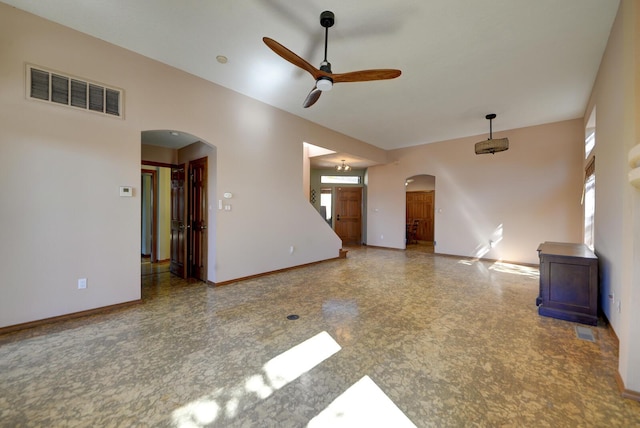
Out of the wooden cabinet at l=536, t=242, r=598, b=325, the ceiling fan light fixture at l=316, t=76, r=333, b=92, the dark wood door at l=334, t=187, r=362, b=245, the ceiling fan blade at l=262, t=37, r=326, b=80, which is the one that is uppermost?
the ceiling fan blade at l=262, t=37, r=326, b=80

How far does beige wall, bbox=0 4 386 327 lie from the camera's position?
8.72 feet

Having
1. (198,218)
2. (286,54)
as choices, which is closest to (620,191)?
(286,54)

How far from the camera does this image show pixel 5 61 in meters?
2.61

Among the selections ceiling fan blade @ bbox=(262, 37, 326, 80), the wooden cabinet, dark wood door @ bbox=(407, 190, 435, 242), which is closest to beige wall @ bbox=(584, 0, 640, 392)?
the wooden cabinet

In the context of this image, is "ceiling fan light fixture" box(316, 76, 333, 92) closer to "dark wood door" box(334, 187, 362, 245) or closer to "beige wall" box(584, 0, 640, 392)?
"beige wall" box(584, 0, 640, 392)

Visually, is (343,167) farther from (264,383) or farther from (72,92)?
(264,383)

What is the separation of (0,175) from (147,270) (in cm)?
325

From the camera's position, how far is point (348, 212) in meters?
9.58

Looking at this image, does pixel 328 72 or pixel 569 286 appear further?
pixel 569 286

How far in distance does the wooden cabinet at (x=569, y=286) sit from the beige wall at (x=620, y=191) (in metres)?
0.14

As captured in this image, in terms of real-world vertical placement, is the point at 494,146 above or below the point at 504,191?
above

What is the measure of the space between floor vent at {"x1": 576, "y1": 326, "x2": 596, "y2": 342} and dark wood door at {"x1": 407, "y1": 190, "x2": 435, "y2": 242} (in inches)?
293

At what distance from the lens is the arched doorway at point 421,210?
10.0 meters

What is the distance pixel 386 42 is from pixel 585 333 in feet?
12.9
